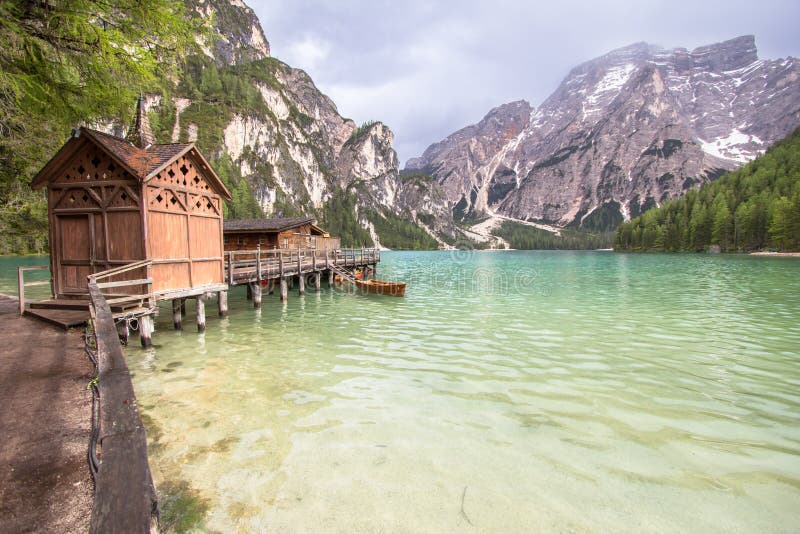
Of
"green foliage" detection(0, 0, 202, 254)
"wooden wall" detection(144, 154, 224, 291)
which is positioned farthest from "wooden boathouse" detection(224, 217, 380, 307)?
"green foliage" detection(0, 0, 202, 254)

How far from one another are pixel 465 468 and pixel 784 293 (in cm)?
3261

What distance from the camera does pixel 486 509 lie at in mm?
5207

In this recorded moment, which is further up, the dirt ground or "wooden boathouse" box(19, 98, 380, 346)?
"wooden boathouse" box(19, 98, 380, 346)

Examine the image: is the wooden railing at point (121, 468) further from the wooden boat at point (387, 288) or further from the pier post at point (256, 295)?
the wooden boat at point (387, 288)

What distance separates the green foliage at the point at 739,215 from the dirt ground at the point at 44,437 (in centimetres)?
11188

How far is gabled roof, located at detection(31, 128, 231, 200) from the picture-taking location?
13008 mm

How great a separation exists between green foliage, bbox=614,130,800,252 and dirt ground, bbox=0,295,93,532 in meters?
112

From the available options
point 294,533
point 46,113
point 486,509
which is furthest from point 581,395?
point 46,113

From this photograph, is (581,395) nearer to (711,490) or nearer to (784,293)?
(711,490)

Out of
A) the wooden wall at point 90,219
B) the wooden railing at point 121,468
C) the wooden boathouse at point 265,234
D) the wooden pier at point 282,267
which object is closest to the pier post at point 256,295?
the wooden pier at point 282,267

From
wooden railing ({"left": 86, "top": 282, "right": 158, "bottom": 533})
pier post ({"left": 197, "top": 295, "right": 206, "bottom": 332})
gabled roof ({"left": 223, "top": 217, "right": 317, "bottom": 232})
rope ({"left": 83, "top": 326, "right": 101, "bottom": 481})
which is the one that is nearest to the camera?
wooden railing ({"left": 86, "top": 282, "right": 158, "bottom": 533})

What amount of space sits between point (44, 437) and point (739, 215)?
12534 centimetres

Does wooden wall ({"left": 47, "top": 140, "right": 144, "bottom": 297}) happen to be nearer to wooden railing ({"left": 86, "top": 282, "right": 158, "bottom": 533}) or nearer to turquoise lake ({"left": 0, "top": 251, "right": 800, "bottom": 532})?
turquoise lake ({"left": 0, "top": 251, "right": 800, "bottom": 532})

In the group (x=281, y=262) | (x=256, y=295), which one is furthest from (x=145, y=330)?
(x=281, y=262)
